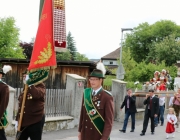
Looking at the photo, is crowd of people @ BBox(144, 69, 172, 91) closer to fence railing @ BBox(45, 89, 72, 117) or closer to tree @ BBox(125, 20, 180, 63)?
fence railing @ BBox(45, 89, 72, 117)

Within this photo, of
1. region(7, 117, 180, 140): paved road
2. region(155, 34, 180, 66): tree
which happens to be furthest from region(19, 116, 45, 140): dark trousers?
region(155, 34, 180, 66): tree

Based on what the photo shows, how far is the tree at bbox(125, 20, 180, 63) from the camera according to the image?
63.0 m

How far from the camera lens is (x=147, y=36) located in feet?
211

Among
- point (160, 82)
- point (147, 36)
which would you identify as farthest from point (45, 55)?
point (147, 36)

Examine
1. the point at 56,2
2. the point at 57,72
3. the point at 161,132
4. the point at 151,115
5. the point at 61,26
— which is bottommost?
the point at 161,132

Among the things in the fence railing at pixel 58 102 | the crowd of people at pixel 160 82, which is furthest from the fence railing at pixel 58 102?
the crowd of people at pixel 160 82

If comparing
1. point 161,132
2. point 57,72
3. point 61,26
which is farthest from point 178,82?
point 61,26

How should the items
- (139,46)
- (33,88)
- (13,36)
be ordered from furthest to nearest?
1. (139,46)
2. (13,36)
3. (33,88)

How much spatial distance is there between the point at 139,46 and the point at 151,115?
176 feet

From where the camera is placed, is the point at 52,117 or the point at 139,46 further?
the point at 139,46

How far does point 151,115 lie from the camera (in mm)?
13125

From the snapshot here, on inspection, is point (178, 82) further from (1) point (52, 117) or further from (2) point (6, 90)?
(2) point (6, 90)

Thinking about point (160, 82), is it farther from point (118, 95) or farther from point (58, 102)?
point (58, 102)

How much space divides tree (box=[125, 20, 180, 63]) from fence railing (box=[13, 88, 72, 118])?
49.6 metres
